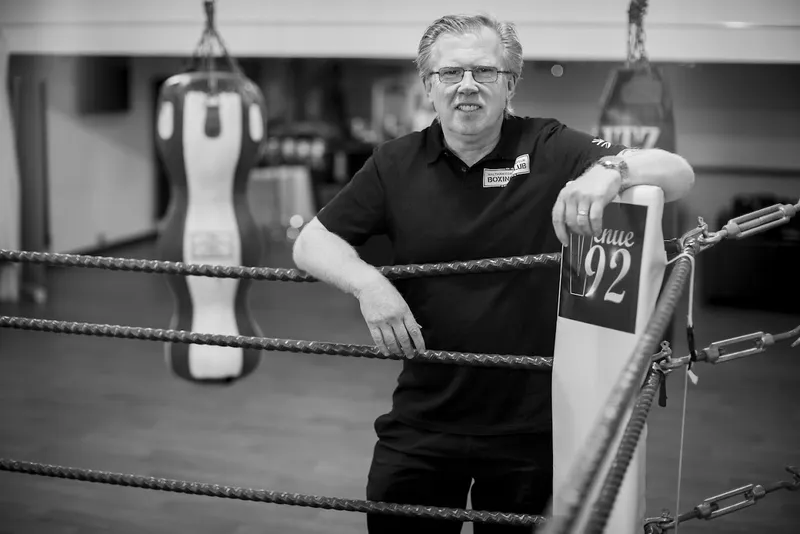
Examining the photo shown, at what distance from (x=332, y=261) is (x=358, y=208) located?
122mm

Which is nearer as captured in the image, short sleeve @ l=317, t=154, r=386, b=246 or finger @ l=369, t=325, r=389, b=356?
finger @ l=369, t=325, r=389, b=356

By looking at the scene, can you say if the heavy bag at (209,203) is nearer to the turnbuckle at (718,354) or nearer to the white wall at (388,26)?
the white wall at (388,26)

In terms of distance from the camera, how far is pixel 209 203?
3568 mm

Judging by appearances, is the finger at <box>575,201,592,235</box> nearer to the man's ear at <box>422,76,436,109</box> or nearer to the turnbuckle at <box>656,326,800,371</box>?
the turnbuckle at <box>656,326,800,371</box>

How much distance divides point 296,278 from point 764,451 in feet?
9.53

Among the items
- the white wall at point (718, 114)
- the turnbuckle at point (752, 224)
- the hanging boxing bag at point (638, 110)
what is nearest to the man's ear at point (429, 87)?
the turnbuckle at point (752, 224)

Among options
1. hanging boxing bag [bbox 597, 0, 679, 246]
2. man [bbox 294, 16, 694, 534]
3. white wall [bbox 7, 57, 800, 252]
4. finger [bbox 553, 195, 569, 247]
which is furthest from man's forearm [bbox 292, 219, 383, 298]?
white wall [bbox 7, 57, 800, 252]

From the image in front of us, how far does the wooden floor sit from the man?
145 cm

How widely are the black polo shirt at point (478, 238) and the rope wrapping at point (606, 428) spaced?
1.01 ft

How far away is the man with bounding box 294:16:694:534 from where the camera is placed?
5.25ft

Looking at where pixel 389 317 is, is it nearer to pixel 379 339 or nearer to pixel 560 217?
pixel 379 339

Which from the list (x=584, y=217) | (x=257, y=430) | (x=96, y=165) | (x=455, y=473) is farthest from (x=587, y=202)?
(x=96, y=165)

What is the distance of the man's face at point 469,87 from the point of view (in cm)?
158

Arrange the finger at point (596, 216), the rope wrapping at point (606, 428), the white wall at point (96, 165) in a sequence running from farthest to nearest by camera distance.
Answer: the white wall at point (96, 165) < the finger at point (596, 216) < the rope wrapping at point (606, 428)
